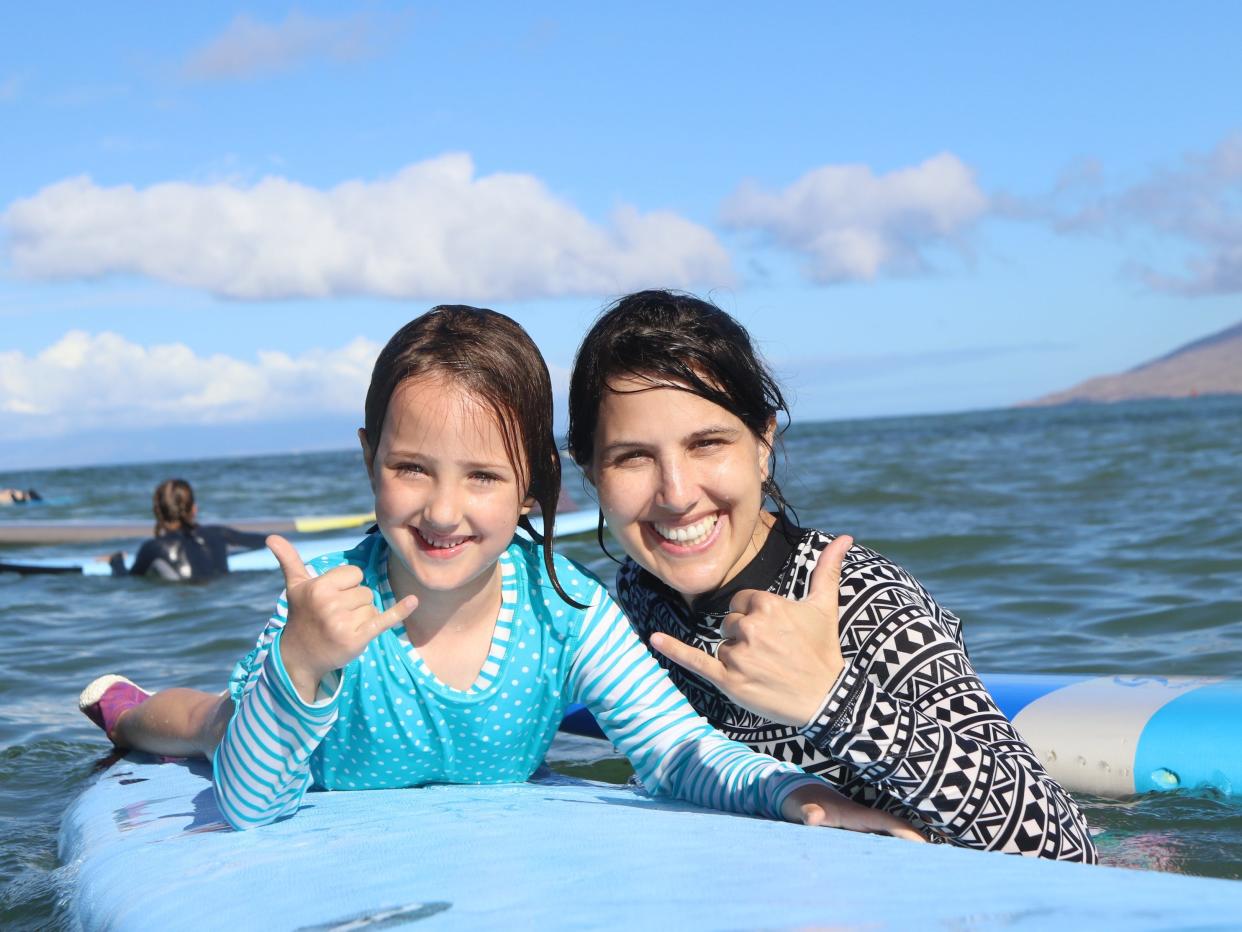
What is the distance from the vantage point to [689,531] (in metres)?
2.28

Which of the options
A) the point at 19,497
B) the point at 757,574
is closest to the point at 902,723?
the point at 757,574

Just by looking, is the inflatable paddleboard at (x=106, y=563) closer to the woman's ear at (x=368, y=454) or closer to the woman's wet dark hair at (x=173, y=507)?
the woman's wet dark hair at (x=173, y=507)

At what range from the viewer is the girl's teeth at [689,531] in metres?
2.28

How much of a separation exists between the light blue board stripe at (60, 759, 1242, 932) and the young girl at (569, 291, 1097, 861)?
0.19 metres

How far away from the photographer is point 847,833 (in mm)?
1956

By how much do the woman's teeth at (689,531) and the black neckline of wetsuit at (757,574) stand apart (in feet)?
Answer: 0.47

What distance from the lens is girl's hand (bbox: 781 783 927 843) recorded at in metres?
2.07

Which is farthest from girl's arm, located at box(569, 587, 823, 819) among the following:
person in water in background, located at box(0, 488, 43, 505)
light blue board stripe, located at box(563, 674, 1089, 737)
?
person in water in background, located at box(0, 488, 43, 505)

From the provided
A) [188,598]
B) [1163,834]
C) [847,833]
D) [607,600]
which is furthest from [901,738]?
[188,598]

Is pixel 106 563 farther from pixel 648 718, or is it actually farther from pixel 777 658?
pixel 777 658

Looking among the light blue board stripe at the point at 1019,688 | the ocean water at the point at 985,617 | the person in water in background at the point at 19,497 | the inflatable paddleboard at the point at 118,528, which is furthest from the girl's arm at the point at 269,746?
the person in water in background at the point at 19,497

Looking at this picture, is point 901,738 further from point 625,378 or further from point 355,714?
point 355,714

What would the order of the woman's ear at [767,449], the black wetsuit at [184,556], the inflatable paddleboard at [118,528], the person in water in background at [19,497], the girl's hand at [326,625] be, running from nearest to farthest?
the girl's hand at [326,625] < the woman's ear at [767,449] < the black wetsuit at [184,556] < the inflatable paddleboard at [118,528] < the person in water in background at [19,497]

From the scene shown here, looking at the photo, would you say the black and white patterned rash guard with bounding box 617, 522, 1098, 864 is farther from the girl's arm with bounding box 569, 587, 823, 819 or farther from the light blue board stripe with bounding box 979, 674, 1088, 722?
the light blue board stripe with bounding box 979, 674, 1088, 722
